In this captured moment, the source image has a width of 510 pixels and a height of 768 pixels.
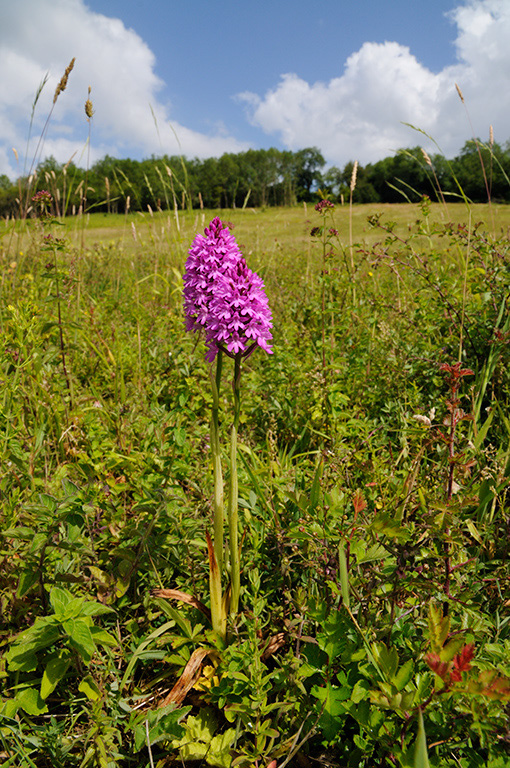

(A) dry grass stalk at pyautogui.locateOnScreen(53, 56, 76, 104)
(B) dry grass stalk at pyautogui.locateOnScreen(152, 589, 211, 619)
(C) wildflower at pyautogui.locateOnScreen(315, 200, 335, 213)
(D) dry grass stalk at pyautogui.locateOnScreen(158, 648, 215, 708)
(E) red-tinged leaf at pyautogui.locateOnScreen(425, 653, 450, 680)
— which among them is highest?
(A) dry grass stalk at pyautogui.locateOnScreen(53, 56, 76, 104)

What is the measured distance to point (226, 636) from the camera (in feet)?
5.21

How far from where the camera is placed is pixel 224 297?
1.55 metres

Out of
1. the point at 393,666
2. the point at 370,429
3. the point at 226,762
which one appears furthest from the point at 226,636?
the point at 370,429

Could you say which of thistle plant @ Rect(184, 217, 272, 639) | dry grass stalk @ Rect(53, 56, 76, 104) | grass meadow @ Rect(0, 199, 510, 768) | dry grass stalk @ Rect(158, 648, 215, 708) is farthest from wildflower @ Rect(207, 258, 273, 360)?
dry grass stalk @ Rect(53, 56, 76, 104)

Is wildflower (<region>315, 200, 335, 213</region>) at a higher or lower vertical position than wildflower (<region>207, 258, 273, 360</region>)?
higher

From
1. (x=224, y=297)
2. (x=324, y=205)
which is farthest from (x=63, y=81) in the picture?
(x=224, y=297)

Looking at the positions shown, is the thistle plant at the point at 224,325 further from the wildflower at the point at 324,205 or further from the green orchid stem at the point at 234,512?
the wildflower at the point at 324,205

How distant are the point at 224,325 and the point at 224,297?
0.34 feet

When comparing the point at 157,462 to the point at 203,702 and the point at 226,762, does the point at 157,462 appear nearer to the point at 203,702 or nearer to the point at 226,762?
the point at 203,702

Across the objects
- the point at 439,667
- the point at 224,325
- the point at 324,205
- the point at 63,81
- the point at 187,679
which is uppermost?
the point at 63,81

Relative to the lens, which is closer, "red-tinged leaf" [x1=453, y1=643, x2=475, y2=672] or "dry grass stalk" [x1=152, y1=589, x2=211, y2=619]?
"red-tinged leaf" [x1=453, y1=643, x2=475, y2=672]

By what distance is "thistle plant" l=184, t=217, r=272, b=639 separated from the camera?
5.02ft

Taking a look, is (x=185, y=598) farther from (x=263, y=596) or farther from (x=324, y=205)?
(x=324, y=205)

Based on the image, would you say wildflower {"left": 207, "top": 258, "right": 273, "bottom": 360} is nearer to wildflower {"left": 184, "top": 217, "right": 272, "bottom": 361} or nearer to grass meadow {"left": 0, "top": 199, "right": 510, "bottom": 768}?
wildflower {"left": 184, "top": 217, "right": 272, "bottom": 361}
